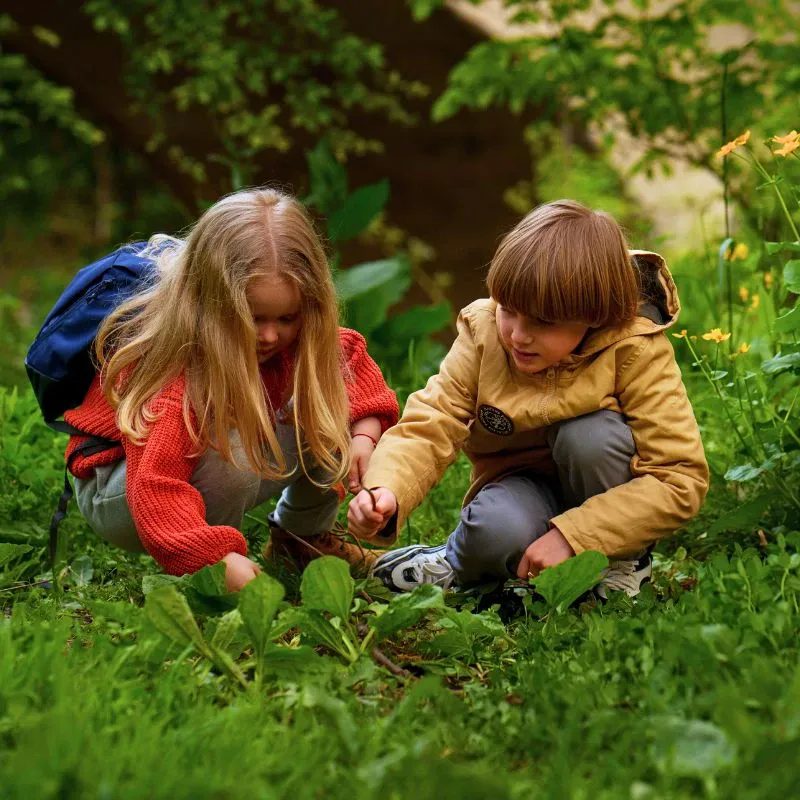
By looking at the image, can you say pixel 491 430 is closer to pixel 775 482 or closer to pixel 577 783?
pixel 775 482

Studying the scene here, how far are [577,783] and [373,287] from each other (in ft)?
8.43

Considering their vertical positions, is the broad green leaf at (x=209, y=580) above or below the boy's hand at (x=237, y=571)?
above

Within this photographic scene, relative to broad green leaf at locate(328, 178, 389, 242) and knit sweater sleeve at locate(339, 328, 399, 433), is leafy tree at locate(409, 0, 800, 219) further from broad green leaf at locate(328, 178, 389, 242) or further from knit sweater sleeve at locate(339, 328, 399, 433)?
A: knit sweater sleeve at locate(339, 328, 399, 433)

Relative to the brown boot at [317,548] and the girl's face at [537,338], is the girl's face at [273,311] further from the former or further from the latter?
the brown boot at [317,548]

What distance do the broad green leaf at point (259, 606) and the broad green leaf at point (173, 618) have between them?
8 centimetres

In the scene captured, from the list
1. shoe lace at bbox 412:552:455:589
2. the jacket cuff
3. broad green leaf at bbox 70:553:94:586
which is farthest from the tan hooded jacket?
broad green leaf at bbox 70:553:94:586

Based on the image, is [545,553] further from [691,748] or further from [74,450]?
[74,450]

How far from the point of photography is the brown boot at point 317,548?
2.55 metres

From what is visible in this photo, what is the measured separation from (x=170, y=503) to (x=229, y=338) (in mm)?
338

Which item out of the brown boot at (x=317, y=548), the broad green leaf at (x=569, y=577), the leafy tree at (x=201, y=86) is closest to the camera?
the broad green leaf at (x=569, y=577)

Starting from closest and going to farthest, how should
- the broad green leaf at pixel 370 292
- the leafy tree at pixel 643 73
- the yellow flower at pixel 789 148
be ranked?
1. the yellow flower at pixel 789 148
2. the broad green leaf at pixel 370 292
3. the leafy tree at pixel 643 73

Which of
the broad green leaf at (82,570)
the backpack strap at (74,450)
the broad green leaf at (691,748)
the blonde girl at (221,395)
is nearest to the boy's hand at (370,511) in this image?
the blonde girl at (221,395)

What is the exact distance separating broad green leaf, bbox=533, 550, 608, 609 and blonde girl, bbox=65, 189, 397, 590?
493 millimetres

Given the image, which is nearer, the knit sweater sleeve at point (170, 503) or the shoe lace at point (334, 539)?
the knit sweater sleeve at point (170, 503)
